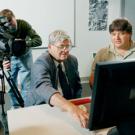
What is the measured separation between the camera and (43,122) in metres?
1.38

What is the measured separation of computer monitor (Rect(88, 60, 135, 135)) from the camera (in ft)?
2.78

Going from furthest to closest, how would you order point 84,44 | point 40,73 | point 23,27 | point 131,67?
point 84,44
point 23,27
point 40,73
point 131,67

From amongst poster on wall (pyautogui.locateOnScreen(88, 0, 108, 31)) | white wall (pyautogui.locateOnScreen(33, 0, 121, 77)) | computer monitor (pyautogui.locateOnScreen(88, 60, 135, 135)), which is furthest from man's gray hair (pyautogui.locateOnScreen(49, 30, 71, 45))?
poster on wall (pyautogui.locateOnScreen(88, 0, 108, 31))

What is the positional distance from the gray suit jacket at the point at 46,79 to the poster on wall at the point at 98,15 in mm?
2165

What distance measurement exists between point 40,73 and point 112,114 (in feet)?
2.75

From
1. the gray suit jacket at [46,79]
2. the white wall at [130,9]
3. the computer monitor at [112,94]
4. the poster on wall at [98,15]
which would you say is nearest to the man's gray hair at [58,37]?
the gray suit jacket at [46,79]

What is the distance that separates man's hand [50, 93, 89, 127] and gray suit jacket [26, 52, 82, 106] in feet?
0.14

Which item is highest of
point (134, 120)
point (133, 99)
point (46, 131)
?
point (133, 99)

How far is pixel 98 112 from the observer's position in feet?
3.00

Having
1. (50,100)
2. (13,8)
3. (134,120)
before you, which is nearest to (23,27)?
(13,8)

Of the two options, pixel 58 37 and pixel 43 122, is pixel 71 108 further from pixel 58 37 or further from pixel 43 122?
pixel 58 37

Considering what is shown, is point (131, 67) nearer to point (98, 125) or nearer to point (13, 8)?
point (98, 125)

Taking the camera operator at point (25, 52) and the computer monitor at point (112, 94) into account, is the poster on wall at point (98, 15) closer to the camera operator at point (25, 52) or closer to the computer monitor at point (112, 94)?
the camera operator at point (25, 52)

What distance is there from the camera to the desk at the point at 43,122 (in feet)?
4.20
